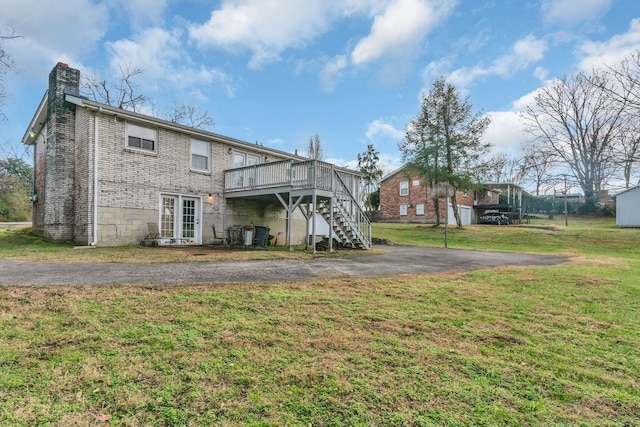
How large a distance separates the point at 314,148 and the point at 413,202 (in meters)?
12.1

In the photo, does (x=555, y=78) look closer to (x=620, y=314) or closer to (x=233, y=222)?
(x=233, y=222)

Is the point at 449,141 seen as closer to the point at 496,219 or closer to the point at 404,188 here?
the point at 404,188

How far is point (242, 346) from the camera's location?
3172 millimetres

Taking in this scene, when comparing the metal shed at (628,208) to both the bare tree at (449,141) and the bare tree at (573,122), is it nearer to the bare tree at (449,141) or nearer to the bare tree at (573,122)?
the bare tree at (573,122)

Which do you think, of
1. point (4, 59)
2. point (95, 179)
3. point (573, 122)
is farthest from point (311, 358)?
point (573, 122)

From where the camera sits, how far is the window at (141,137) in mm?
12298

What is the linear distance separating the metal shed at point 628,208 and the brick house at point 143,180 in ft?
80.4

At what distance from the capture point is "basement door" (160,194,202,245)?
43.2 feet

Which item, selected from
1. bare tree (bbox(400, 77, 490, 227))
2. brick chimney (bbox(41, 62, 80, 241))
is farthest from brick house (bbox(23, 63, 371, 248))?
bare tree (bbox(400, 77, 490, 227))

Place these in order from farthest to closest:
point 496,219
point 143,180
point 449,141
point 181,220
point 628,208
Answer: point 496,219 < point 628,208 < point 449,141 < point 181,220 < point 143,180

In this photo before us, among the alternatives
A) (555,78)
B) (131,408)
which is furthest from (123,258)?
(555,78)

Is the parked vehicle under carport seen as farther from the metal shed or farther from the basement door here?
the basement door

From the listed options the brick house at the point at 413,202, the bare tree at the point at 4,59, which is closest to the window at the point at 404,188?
the brick house at the point at 413,202

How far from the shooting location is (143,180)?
12.5 m
